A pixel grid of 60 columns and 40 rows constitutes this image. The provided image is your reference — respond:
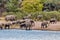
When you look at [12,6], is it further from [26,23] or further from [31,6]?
[26,23]

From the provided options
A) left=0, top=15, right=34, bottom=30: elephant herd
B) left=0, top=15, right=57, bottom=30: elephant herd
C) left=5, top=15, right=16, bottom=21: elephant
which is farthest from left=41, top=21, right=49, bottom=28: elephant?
left=5, top=15, right=16, bottom=21: elephant

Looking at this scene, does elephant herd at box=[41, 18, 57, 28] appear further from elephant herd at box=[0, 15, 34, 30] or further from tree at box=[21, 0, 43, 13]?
tree at box=[21, 0, 43, 13]

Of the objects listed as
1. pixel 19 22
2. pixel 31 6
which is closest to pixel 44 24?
pixel 19 22

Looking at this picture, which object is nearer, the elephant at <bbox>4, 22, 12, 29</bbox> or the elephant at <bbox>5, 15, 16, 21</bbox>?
the elephant at <bbox>4, 22, 12, 29</bbox>

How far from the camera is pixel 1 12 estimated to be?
43.1ft

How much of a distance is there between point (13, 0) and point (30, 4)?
1080mm

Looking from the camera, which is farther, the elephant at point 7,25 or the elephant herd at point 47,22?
the elephant at point 7,25

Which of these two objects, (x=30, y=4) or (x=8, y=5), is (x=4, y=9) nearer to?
(x=8, y=5)

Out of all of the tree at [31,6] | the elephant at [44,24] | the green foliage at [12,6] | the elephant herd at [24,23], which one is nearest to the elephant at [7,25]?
the elephant herd at [24,23]

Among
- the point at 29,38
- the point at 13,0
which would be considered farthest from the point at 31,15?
the point at 29,38

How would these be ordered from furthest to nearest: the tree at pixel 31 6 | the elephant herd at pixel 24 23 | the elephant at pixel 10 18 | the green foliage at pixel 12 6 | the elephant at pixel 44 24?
the green foliage at pixel 12 6 → the tree at pixel 31 6 → the elephant at pixel 10 18 → the elephant herd at pixel 24 23 → the elephant at pixel 44 24

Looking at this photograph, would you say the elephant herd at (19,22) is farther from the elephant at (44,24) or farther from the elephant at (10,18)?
the elephant at (44,24)

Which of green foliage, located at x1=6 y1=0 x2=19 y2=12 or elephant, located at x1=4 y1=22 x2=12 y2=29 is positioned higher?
green foliage, located at x1=6 y1=0 x2=19 y2=12

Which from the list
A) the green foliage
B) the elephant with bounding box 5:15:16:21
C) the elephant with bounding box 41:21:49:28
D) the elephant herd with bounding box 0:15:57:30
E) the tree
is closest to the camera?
the elephant with bounding box 41:21:49:28
